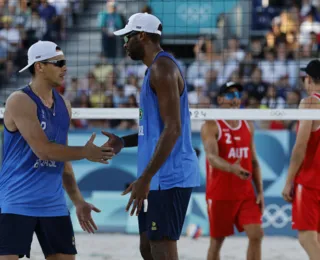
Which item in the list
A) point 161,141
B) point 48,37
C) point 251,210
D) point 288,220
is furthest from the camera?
point 48,37

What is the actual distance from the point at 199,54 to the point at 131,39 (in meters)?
7.72

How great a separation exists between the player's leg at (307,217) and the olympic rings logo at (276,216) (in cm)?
421

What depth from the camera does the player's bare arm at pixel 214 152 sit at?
7.46m

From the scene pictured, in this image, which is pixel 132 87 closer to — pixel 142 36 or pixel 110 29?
pixel 110 29

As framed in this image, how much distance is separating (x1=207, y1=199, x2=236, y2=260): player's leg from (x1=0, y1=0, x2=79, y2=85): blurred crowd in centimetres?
532

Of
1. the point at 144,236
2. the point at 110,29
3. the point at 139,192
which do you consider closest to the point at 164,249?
the point at 139,192

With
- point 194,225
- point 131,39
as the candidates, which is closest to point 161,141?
point 131,39

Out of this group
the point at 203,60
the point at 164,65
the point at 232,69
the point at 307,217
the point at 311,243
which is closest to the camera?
the point at 164,65

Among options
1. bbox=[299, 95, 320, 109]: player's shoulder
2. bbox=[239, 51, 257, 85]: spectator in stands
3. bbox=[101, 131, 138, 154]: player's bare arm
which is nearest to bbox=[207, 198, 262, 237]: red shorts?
bbox=[299, 95, 320, 109]: player's shoulder

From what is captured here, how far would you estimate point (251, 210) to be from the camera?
7.67m

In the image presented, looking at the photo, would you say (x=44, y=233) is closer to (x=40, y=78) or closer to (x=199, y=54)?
(x=40, y=78)

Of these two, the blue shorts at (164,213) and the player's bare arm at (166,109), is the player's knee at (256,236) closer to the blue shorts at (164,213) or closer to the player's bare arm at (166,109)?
the blue shorts at (164,213)

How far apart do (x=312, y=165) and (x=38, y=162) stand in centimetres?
261

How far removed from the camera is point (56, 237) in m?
5.41
